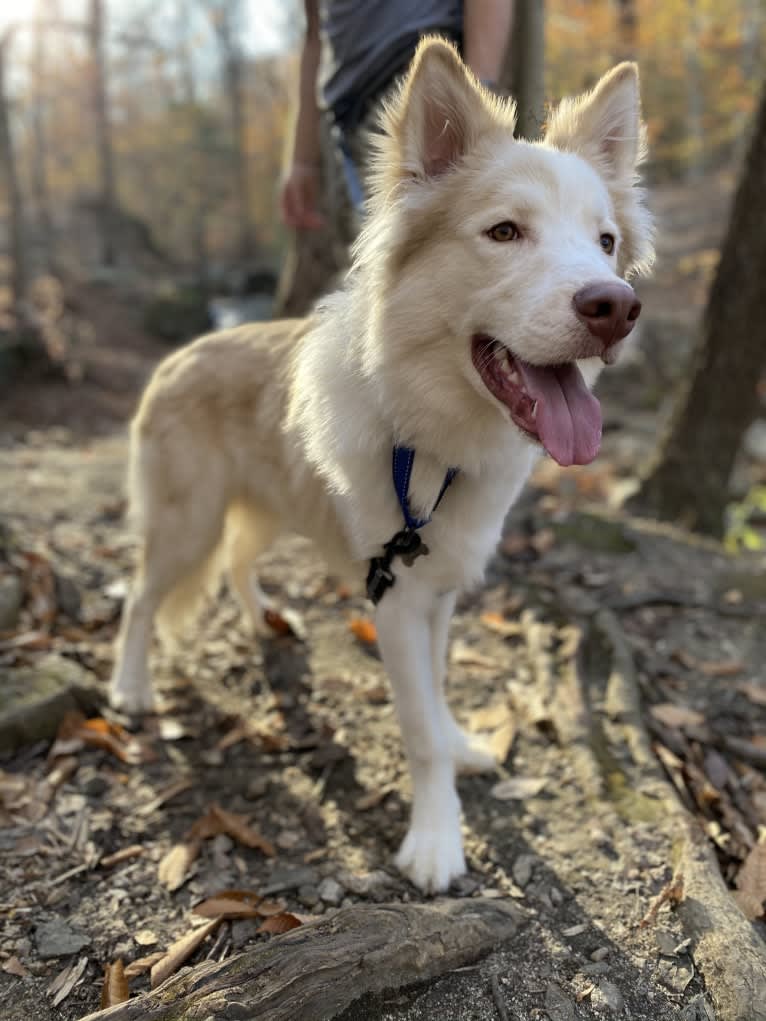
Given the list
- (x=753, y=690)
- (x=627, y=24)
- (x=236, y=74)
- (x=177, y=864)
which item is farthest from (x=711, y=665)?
(x=236, y=74)

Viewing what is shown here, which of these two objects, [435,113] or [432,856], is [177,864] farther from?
[435,113]

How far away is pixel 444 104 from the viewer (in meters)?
2.21

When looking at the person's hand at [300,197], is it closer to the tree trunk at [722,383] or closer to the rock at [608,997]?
the tree trunk at [722,383]

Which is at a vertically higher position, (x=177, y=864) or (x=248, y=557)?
(x=248, y=557)

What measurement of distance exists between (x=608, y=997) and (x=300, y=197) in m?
3.17

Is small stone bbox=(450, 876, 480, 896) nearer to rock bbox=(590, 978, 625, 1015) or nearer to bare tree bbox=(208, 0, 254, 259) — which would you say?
rock bbox=(590, 978, 625, 1015)

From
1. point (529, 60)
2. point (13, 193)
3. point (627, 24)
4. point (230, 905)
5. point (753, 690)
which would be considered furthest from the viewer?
point (627, 24)

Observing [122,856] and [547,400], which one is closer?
[547,400]

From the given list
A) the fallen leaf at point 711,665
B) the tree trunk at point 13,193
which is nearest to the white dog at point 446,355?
the fallen leaf at point 711,665

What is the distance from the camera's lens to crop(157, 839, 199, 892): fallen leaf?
7.78 feet

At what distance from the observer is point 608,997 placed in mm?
1960

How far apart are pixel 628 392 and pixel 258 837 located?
9040 millimetres

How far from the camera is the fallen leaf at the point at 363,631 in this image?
384 centimetres

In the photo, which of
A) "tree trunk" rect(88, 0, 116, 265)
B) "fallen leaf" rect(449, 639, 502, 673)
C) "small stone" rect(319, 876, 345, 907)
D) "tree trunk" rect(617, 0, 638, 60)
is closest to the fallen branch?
"small stone" rect(319, 876, 345, 907)
